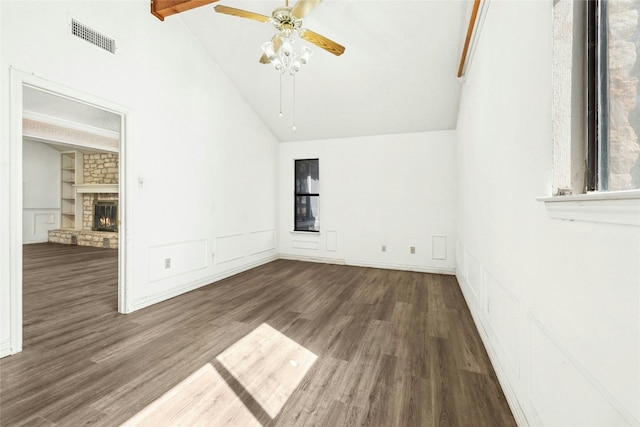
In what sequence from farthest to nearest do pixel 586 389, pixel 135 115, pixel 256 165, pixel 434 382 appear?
pixel 256 165 < pixel 135 115 < pixel 434 382 < pixel 586 389

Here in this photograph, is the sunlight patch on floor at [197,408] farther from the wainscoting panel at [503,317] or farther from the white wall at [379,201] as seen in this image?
the white wall at [379,201]

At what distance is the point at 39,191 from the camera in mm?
7922

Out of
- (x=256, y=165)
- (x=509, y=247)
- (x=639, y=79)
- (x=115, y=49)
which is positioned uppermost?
(x=115, y=49)

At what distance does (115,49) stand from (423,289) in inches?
189

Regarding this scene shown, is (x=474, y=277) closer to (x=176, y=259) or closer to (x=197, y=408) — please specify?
(x=197, y=408)

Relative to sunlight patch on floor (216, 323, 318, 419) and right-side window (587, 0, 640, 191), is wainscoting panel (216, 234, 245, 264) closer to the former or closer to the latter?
sunlight patch on floor (216, 323, 318, 419)

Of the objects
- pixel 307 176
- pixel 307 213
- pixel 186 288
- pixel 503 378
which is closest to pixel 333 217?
pixel 307 213

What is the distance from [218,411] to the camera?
1.57 meters

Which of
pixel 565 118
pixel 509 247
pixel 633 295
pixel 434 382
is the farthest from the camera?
pixel 434 382

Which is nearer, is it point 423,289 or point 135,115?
point 135,115

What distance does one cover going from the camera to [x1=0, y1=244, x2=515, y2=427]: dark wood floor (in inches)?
62.2

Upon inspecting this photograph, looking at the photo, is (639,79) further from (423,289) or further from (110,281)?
(110,281)

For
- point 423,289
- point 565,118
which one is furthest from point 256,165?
point 565,118

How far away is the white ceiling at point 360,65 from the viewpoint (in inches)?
125
